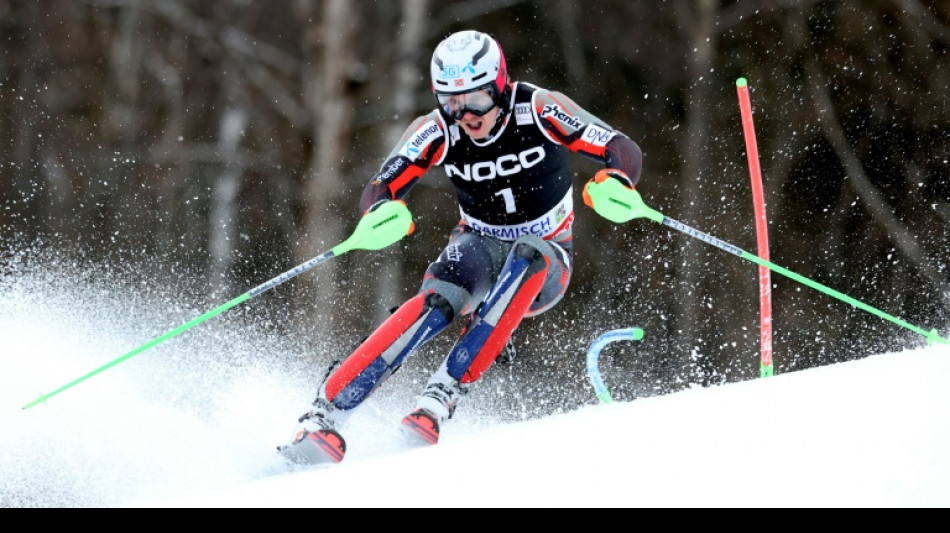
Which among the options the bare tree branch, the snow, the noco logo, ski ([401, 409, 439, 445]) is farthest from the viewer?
the bare tree branch

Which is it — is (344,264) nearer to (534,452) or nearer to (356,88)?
(356,88)

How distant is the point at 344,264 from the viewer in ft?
40.3

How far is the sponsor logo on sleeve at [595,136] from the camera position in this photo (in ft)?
14.4

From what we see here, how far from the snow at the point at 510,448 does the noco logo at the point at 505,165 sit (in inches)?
41.5

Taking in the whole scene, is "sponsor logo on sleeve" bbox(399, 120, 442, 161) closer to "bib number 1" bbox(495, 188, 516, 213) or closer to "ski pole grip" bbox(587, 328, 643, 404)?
"bib number 1" bbox(495, 188, 516, 213)

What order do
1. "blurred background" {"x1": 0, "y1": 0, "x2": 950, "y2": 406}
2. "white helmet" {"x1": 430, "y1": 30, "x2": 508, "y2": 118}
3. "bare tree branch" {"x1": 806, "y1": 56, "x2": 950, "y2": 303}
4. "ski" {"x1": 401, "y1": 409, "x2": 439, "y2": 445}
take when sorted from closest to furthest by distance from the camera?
1. "ski" {"x1": 401, "y1": 409, "x2": 439, "y2": 445}
2. "white helmet" {"x1": 430, "y1": 30, "x2": 508, "y2": 118}
3. "blurred background" {"x1": 0, "y1": 0, "x2": 950, "y2": 406}
4. "bare tree branch" {"x1": 806, "y1": 56, "x2": 950, "y2": 303}

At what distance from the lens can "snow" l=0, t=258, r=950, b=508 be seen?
116 inches

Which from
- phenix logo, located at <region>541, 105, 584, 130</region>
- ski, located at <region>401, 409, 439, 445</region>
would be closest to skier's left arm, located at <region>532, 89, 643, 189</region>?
phenix logo, located at <region>541, 105, 584, 130</region>

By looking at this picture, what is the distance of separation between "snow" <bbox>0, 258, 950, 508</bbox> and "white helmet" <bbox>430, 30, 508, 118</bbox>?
136cm

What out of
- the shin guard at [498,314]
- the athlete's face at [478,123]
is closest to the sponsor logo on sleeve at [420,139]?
the athlete's face at [478,123]

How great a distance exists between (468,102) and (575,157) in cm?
870

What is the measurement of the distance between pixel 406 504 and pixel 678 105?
10.6 m

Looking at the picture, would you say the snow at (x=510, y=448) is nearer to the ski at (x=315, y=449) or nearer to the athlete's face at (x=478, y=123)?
the ski at (x=315, y=449)

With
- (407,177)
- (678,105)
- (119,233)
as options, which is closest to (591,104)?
(678,105)
